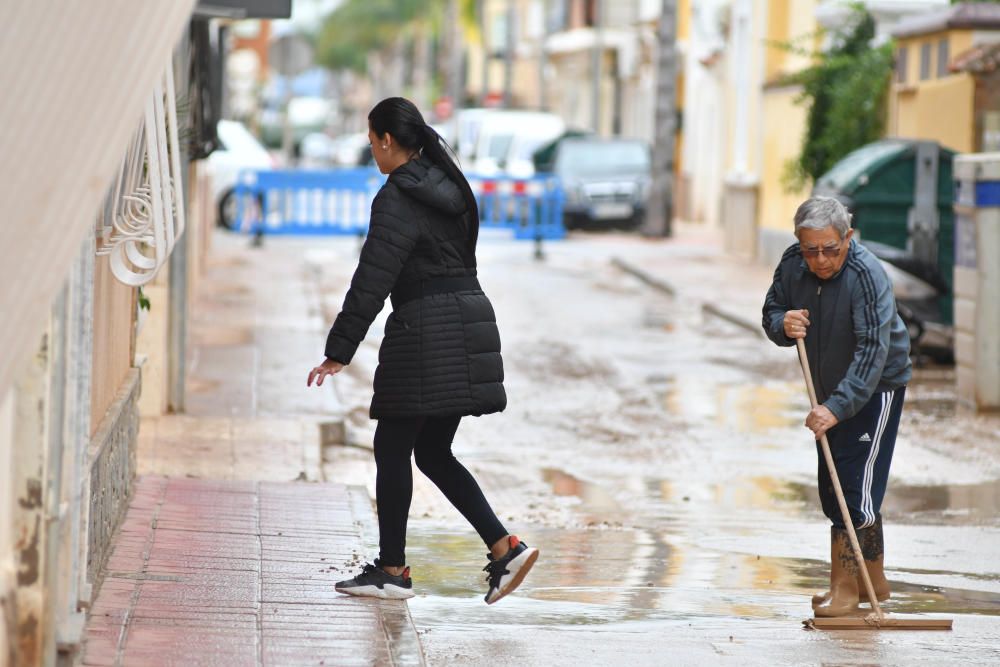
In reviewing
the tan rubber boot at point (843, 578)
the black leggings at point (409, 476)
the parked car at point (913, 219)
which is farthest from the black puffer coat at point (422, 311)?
the parked car at point (913, 219)

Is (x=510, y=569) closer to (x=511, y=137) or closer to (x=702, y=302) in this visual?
(x=702, y=302)

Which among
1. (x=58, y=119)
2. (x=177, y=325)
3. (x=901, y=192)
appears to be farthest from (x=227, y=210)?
Result: (x=58, y=119)

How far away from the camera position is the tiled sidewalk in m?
5.49

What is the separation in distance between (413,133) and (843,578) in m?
2.09

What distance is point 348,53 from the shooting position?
381 ft

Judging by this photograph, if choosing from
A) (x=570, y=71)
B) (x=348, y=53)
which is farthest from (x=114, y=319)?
(x=348, y=53)

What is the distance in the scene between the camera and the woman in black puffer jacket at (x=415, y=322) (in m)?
6.15

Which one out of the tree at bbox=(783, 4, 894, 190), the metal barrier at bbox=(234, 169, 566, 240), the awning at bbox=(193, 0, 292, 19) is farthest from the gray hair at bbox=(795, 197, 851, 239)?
the metal barrier at bbox=(234, 169, 566, 240)

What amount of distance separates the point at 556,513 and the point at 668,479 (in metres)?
1.26

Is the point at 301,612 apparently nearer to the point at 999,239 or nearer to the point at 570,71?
the point at 999,239

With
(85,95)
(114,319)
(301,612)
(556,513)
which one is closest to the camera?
(85,95)

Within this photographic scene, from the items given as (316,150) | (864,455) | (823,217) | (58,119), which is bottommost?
(316,150)

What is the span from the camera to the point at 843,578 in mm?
6410

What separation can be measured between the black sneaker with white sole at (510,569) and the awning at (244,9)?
4.34 metres
